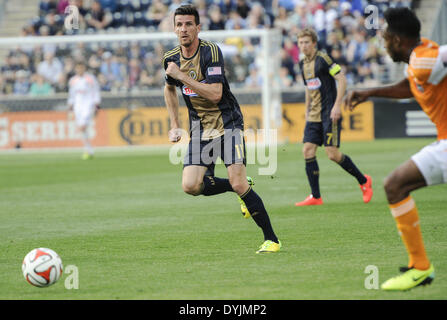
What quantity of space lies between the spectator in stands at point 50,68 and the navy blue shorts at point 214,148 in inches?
704

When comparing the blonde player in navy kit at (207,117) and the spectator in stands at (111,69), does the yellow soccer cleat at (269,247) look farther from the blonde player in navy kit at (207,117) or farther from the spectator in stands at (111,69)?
the spectator in stands at (111,69)

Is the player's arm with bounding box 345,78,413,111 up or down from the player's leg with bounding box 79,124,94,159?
up

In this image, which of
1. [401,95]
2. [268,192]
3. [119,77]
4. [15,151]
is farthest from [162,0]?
[401,95]

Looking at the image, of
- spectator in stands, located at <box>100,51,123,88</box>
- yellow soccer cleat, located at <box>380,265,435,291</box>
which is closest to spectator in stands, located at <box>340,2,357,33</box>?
spectator in stands, located at <box>100,51,123,88</box>

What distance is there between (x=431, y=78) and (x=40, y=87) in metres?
20.3

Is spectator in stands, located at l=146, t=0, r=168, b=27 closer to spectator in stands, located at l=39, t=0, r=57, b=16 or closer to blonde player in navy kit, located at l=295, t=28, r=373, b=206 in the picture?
spectator in stands, located at l=39, t=0, r=57, b=16

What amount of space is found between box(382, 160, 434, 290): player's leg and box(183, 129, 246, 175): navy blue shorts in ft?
6.79

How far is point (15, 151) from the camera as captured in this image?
23781 millimetres

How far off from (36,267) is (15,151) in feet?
60.7

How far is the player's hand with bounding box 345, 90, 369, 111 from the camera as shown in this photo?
229 inches

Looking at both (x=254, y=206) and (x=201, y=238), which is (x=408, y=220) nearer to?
(x=254, y=206)

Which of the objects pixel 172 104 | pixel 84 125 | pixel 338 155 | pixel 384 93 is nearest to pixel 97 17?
pixel 84 125

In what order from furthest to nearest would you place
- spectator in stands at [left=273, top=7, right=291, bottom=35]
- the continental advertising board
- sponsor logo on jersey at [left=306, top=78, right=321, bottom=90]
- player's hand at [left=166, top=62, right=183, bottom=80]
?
spectator in stands at [left=273, top=7, right=291, bottom=35], the continental advertising board, sponsor logo on jersey at [left=306, top=78, right=321, bottom=90], player's hand at [left=166, top=62, right=183, bottom=80]

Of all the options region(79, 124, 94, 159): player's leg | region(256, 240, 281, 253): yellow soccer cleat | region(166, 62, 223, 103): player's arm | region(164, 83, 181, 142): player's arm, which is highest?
region(166, 62, 223, 103): player's arm
